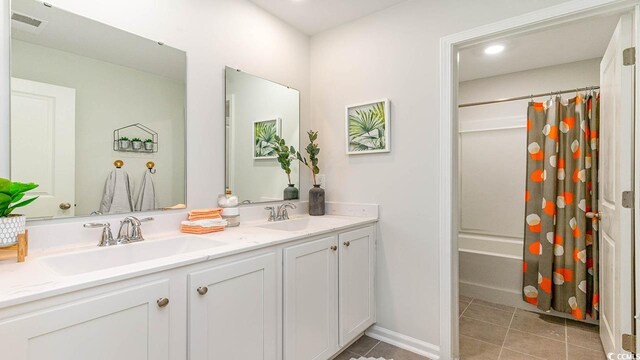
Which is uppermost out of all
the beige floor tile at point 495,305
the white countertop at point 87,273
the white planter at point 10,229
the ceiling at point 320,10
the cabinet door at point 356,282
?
the ceiling at point 320,10

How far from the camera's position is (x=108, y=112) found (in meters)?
1.46

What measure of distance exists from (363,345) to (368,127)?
5.11 ft

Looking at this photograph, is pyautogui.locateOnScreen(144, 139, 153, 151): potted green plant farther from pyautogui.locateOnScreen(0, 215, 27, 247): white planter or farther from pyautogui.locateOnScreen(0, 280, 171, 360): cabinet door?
pyautogui.locateOnScreen(0, 280, 171, 360): cabinet door

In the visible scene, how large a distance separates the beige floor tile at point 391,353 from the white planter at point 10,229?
1.93 meters

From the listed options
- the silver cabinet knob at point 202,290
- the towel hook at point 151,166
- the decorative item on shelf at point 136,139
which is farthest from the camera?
the towel hook at point 151,166

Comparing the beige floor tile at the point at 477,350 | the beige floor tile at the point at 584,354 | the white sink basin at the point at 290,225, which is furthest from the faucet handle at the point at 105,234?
the beige floor tile at the point at 584,354

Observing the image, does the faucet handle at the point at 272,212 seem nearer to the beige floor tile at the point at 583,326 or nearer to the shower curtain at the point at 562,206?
the shower curtain at the point at 562,206

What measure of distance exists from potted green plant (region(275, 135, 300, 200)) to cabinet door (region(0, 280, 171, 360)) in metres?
1.38

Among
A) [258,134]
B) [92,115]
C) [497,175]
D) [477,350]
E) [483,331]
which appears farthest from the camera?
[497,175]

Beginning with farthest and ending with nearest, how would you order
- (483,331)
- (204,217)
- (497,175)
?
1. (497,175)
2. (483,331)
3. (204,217)

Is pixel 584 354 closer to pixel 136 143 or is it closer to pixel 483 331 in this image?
pixel 483 331

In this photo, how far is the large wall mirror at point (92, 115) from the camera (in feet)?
4.12

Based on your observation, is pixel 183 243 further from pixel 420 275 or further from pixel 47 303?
pixel 420 275

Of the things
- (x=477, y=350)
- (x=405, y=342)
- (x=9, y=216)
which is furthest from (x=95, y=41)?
(x=477, y=350)
